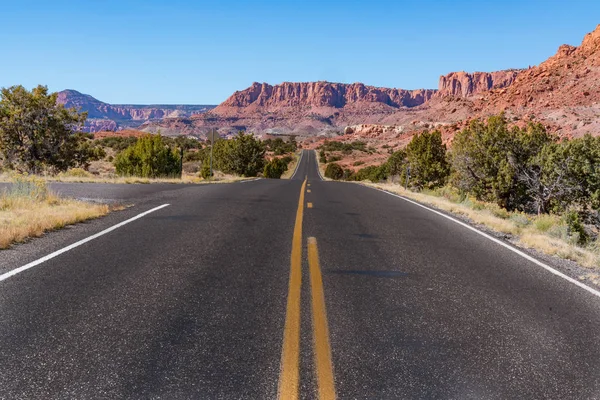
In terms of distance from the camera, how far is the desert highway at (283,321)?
10.8 feet

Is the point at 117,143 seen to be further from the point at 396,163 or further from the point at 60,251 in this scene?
the point at 60,251

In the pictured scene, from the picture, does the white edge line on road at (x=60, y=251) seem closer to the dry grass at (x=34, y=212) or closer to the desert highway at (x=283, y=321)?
the desert highway at (x=283, y=321)

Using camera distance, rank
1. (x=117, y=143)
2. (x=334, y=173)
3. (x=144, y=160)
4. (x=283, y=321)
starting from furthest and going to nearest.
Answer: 1. (x=334, y=173)
2. (x=117, y=143)
3. (x=144, y=160)
4. (x=283, y=321)

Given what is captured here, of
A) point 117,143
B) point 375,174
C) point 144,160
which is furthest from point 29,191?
point 117,143

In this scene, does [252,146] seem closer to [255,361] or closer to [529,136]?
[529,136]

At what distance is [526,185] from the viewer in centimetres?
2450

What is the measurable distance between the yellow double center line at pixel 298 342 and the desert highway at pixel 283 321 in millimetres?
17

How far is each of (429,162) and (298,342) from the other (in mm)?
35911

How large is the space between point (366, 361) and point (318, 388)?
0.61 metres

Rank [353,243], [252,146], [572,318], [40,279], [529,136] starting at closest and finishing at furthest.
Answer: [572,318]
[40,279]
[353,243]
[529,136]
[252,146]

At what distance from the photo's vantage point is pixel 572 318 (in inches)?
198

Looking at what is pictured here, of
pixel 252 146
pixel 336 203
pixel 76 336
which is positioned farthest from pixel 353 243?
pixel 252 146

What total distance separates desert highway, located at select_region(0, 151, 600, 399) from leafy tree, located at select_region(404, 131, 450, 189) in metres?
30.6

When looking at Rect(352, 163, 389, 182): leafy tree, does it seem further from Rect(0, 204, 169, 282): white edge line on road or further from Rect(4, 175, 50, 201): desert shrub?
Rect(0, 204, 169, 282): white edge line on road
